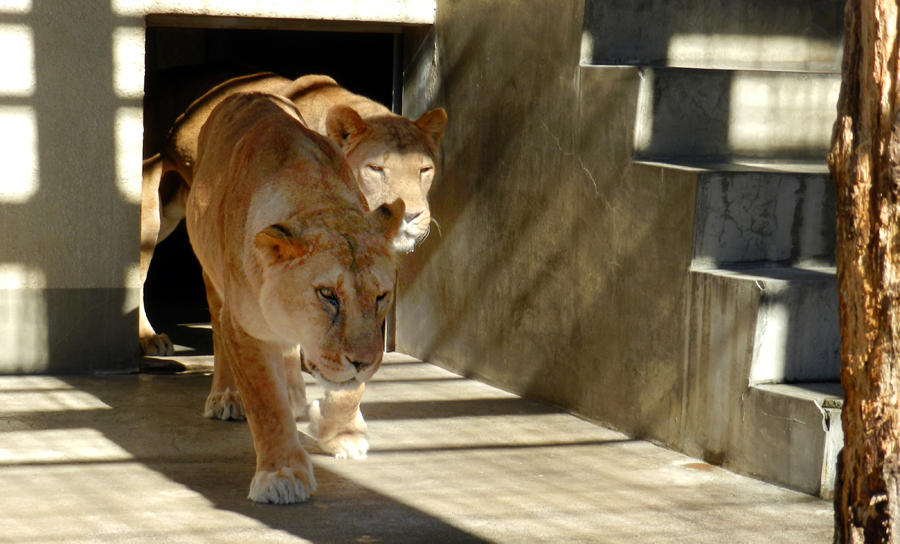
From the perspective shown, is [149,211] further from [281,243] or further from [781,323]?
[781,323]

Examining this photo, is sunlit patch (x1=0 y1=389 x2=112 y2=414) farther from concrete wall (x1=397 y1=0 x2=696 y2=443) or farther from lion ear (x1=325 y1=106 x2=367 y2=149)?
concrete wall (x1=397 y1=0 x2=696 y2=443)

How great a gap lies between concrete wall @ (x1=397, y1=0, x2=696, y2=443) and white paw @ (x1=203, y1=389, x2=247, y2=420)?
1562mm

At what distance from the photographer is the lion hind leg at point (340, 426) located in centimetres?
462

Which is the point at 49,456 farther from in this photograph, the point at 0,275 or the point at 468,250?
the point at 468,250

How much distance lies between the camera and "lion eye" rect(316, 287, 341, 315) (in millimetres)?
3662

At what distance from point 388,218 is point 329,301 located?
0.50m

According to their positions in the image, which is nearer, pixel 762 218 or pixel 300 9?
pixel 762 218

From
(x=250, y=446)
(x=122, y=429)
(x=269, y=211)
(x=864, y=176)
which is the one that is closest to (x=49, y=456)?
(x=122, y=429)

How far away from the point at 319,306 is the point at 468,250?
2.75 meters

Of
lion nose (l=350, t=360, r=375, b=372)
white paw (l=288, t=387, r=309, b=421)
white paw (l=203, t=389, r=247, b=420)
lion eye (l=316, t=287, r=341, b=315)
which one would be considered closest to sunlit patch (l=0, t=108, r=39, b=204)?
white paw (l=203, t=389, r=247, b=420)

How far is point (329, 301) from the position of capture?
367 centimetres

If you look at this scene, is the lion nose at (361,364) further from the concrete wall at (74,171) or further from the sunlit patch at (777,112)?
the concrete wall at (74,171)

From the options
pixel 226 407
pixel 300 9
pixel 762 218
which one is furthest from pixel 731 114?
pixel 226 407

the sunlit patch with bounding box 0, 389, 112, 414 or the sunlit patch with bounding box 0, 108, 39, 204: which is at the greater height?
the sunlit patch with bounding box 0, 108, 39, 204
